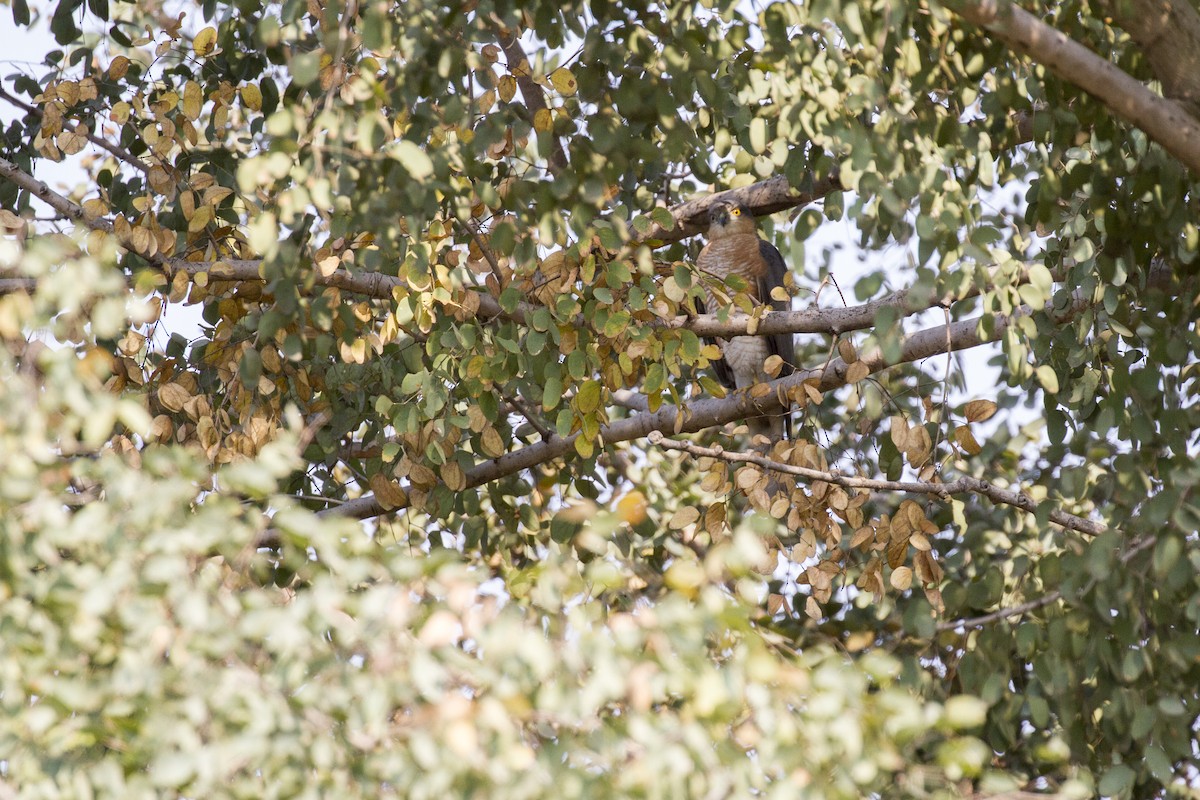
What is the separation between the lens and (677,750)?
123cm

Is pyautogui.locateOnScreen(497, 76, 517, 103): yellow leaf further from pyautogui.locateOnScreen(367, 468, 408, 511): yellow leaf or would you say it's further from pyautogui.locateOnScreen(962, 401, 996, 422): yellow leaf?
pyautogui.locateOnScreen(962, 401, 996, 422): yellow leaf

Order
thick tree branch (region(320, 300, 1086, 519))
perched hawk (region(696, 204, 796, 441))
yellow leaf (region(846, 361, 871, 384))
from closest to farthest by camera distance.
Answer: yellow leaf (region(846, 361, 871, 384))
thick tree branch (region(320, 300, 1086, 519))
perched hawk (region(696, 204, 796, 441))

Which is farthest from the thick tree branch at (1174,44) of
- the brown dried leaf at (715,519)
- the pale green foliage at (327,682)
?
the brown dried leaf at (715,519)

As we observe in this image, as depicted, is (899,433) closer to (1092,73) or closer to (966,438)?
(966,438)

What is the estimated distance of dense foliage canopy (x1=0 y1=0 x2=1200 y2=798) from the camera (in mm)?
1319

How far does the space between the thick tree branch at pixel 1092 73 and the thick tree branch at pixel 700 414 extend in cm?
116

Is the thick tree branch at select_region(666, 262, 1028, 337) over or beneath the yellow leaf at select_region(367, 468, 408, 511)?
over

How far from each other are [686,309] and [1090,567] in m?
1.81

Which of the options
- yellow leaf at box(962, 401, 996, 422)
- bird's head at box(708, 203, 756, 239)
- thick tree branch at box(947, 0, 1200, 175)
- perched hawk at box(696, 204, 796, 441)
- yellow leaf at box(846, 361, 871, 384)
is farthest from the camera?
perched hawk at box(696, 204, 796, 441)

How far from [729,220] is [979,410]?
188 cm

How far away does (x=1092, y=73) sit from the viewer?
187cm

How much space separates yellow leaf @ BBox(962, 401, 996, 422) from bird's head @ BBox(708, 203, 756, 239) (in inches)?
55.0

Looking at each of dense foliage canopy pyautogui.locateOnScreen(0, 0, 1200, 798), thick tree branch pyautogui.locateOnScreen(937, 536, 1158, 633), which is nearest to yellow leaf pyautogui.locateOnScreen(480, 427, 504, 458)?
dense foliage canopy pyautogui.locateOnScreen(0, 0, 1200, 798)

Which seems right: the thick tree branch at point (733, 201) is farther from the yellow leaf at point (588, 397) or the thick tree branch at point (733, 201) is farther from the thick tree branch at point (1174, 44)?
the thick tree branch at point (1174, 44)
